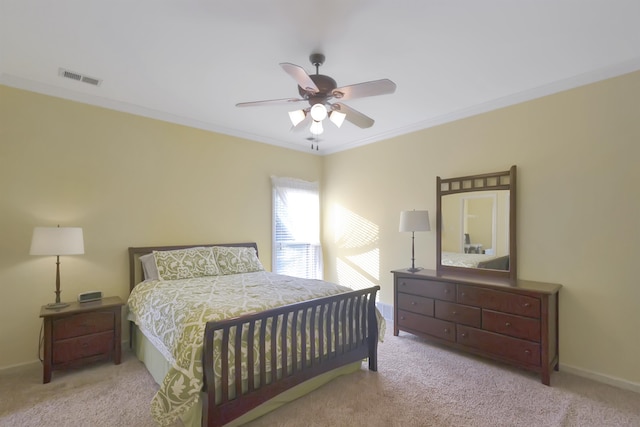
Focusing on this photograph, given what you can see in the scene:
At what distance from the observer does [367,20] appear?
6.75 feet

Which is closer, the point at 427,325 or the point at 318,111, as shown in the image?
the point at 318,111

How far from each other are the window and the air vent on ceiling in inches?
93.7

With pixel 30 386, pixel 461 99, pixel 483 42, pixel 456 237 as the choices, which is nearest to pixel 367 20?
pixel 483 42

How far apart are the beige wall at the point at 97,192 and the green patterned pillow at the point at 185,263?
0.35 meters

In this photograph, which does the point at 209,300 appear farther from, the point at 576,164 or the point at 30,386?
the point at 576,164

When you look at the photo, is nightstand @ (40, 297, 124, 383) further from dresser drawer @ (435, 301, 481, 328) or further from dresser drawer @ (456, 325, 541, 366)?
dresser drawer @ (456, 325, 541, 366)

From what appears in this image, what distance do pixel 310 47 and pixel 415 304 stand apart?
2850mm

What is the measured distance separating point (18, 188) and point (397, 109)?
3883 mm

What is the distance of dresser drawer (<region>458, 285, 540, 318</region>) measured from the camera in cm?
275

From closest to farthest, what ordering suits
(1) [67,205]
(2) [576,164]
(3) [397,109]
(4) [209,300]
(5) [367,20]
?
(5) [367,20] < (4) [209,300] < (2) [576,164] < (1) [67,205] < (3) [397,109]

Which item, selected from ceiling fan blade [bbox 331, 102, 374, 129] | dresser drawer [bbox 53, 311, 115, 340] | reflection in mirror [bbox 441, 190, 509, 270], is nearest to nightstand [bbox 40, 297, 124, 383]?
dresser drawer [bbox 53, 311, 115, 340]

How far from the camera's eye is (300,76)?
1.98m

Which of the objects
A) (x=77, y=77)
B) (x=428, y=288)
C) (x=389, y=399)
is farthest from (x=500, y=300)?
(x=77, y=77)

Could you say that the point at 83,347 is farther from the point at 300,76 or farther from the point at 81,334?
the point at 300,76
